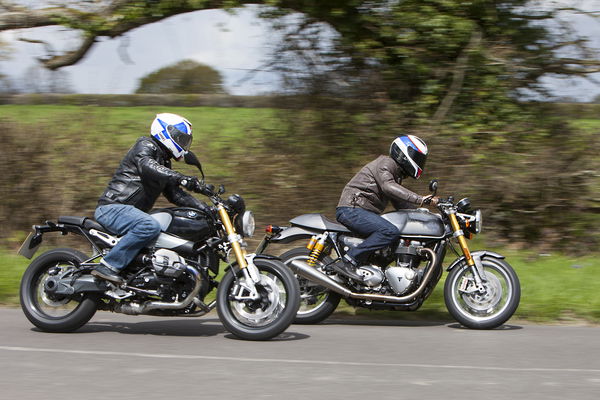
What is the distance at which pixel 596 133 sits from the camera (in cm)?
1402

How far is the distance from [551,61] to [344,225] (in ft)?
23.1

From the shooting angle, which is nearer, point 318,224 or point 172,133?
point 172,133

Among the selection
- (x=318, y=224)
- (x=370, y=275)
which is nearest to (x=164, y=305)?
(x=318, y=224)

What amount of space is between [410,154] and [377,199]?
57 centimetres

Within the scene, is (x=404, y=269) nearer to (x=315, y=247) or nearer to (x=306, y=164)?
(x=315, y=247)

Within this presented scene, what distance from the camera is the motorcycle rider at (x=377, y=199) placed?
886cm

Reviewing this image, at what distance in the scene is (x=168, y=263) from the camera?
8055mm

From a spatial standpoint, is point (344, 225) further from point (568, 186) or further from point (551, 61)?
point (551, 61)

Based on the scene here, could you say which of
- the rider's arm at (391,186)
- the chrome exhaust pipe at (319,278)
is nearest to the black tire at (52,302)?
the chrome exhaust pipe at (319,278)

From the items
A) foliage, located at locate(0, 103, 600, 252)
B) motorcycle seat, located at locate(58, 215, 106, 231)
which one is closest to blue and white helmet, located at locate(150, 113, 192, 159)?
motorcycle seat, located at locate(58, 215, 106, 231)

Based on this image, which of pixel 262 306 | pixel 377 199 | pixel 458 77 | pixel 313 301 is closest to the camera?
pixel 262 306

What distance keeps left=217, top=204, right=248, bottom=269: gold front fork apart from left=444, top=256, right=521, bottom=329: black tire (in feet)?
7.05

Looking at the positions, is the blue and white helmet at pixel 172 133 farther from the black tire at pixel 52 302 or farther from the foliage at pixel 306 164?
the foliage at pixel 306 164

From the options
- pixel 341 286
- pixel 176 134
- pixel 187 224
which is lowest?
pixel 341 286
